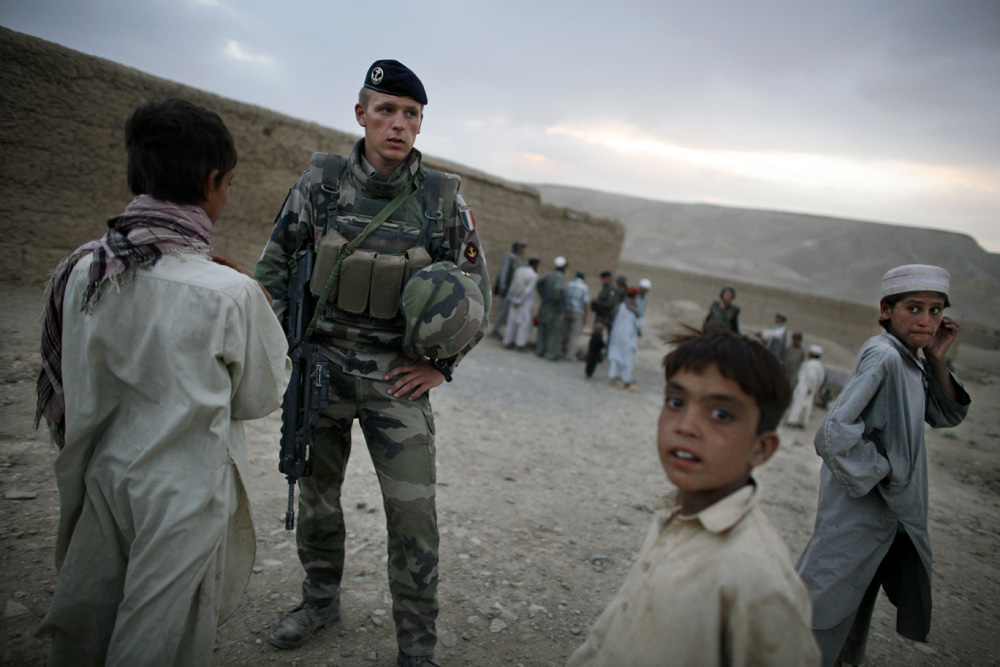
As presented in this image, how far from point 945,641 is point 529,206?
26.3ft

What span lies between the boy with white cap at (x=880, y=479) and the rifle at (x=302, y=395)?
5.78ft

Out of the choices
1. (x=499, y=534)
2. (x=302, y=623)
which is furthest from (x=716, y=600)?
(x=499, y=534)

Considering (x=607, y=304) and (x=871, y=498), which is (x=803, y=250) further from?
(x=871, y=498)

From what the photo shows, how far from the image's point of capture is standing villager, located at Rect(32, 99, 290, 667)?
1.29m

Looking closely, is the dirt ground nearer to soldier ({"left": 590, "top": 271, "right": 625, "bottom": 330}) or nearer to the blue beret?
the blue beret

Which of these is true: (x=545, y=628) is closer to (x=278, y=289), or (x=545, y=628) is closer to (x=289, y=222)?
(x=278, y=289)

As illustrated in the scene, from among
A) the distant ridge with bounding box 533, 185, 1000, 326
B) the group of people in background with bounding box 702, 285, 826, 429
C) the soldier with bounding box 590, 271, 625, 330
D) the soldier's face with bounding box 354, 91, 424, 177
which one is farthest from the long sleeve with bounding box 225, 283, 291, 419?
the distant ridge with bounding box 533, 185, 1000, 326

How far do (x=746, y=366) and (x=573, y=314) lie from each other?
323 inches

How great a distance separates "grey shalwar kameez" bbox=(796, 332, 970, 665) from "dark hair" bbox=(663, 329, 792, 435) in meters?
1.08

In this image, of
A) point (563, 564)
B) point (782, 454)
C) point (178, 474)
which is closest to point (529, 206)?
point (782, 454)

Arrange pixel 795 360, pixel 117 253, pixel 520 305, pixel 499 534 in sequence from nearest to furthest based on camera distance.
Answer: pixel 117 253 → pixel 499 534 → pixel 795 360 → pixel 520 305

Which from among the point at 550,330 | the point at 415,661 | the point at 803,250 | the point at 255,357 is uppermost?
the point at 803,250

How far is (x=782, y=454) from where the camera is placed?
606 centimetres

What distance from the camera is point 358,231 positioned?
1.99m
